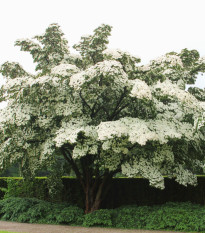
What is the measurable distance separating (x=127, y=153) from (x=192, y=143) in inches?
86.8

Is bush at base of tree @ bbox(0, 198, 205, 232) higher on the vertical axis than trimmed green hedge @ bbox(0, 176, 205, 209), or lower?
lower

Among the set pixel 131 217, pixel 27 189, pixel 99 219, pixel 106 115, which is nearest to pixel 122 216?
pixel 131 217

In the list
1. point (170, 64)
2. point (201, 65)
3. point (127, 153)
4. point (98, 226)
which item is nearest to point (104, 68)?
point (170, 64)

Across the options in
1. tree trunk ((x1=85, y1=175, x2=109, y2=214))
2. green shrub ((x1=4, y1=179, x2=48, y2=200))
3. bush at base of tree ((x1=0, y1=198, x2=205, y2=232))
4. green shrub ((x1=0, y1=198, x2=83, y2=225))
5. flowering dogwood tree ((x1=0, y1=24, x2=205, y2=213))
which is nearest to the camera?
flowering dogwood tree ((x1=0, y1=24, x2=205, y2=213))

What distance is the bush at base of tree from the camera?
324 inches

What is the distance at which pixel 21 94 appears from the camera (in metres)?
8.69

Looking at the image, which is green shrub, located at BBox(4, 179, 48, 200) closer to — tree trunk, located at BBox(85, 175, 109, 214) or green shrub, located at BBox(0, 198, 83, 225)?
green shrub, located at BBox(0, 198, 83, 225)

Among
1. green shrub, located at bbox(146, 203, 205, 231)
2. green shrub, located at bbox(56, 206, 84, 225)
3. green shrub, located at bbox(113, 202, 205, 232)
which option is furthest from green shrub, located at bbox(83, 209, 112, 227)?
green shrub, located at bbox(146, 203, 205, 231)

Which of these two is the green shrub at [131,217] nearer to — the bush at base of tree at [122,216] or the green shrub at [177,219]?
the bush at base of tree at [122,216]

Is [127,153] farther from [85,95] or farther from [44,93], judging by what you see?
[44,93]

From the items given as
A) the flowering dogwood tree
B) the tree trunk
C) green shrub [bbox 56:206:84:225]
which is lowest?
green shrub [bbox 56:206:84:225]

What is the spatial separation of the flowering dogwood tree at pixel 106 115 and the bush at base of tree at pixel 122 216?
0.96 metres

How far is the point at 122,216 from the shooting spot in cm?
924

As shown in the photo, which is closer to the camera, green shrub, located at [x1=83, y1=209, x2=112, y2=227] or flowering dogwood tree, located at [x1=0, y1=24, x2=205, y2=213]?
flowering dogwood tree, located at [x1=0, y1=24, x2=205, y2=213]
